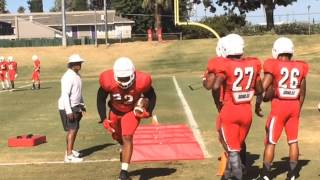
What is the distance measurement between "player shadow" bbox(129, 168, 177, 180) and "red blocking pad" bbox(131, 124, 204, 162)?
27.3 inches

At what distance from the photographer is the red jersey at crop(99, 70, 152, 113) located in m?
7.71

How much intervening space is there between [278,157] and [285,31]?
53.1 meters

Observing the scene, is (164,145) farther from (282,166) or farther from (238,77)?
(238,77)

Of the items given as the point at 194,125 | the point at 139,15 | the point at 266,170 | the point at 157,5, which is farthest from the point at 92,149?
the point at 139,15

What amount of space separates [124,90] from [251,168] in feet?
8.05

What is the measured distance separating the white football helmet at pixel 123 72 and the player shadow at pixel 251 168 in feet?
7.14

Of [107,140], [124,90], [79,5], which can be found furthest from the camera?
[79,5]

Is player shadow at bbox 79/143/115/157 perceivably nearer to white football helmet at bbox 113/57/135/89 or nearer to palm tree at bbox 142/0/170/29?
white football helmet at bbox 113/57/135/89

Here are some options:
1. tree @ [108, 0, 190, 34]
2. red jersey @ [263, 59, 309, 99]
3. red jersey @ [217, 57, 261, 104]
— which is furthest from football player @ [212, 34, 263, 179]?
tree @ [108, 0, 190, 34]

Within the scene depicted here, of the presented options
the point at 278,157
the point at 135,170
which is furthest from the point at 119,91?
the point at 278,157

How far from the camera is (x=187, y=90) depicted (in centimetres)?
2572

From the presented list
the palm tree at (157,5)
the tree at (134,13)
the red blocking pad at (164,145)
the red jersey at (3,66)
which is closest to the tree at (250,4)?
the palm tree at (157,5)

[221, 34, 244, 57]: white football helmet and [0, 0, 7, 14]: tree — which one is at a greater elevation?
[0, 0, 7, 14]: tree

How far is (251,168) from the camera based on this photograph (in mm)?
9000
